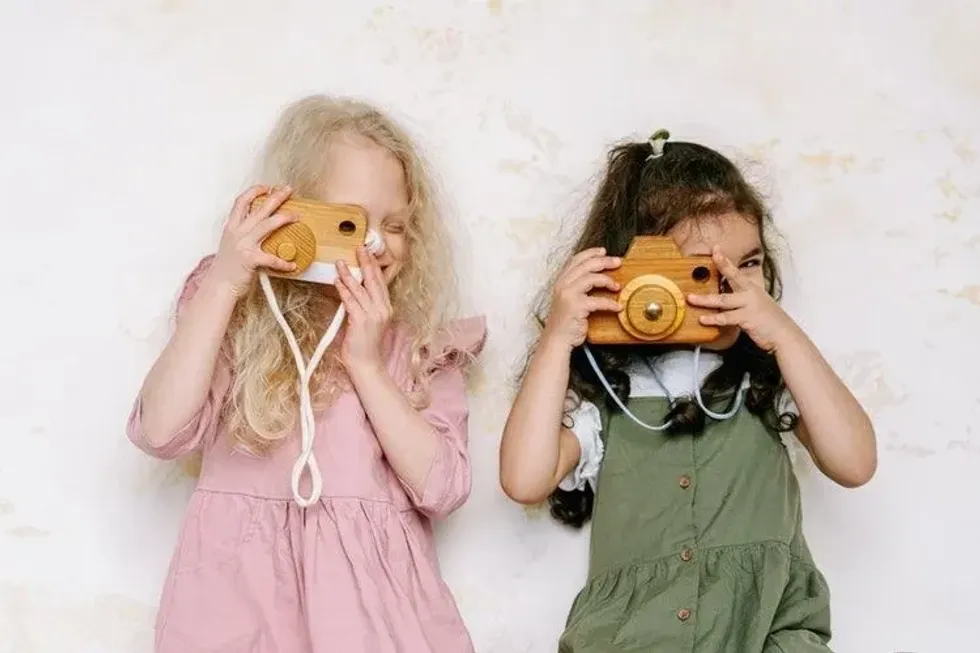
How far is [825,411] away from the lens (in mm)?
1021

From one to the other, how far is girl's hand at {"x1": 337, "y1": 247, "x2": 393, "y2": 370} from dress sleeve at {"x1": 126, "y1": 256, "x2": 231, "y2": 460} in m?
0.11

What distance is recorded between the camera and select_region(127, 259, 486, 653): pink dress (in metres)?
0.99

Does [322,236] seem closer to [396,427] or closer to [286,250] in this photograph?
[286,250]

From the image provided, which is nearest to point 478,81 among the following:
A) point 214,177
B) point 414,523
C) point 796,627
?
point 214,177

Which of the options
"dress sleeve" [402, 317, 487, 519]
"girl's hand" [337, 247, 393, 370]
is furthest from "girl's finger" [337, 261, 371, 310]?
"dress sleeve" [402, 317, 487, 519]

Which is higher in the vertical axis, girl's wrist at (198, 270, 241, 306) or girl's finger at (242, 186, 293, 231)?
girl's finger at (242, 186, 293, 231)

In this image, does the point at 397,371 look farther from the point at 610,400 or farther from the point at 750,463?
the point at 750,463

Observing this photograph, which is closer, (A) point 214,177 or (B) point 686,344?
(B) point 686,344

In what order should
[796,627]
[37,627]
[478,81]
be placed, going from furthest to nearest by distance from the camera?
[478,81]
[37,627]
[796,627]

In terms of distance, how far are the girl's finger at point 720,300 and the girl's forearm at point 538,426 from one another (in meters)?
0.11

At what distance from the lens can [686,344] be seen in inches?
43.3

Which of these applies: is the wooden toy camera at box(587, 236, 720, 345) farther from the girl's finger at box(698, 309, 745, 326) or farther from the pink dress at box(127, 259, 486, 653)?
the pink dress at box(127, 259, 486, 653)

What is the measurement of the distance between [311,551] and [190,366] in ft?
0.59

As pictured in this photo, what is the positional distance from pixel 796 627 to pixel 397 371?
0.40 metres
